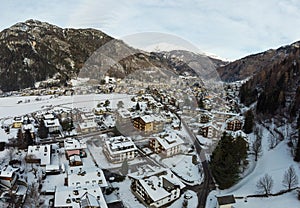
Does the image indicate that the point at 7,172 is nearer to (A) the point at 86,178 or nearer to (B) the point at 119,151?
(A) the point at 86,178

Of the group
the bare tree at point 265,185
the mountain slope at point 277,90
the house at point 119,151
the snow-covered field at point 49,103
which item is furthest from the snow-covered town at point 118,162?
the mountain slope at point 277,90

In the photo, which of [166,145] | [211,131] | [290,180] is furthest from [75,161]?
[290,180]

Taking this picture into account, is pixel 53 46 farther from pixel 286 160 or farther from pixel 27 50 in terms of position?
pixel 286 160

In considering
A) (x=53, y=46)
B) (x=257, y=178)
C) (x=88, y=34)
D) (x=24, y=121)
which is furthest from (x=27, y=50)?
(x=257, y=178)

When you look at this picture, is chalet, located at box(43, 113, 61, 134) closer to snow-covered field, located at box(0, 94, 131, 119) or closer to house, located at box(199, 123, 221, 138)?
snow-covered field, located at box(0, 94, 131, 119)

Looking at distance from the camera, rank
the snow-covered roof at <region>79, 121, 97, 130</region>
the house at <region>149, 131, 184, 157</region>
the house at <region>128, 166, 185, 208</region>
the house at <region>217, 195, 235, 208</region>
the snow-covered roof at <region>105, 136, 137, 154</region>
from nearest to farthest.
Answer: the house at <region>217, 195, 235, 208</region> < the house at <region>128, 166, 185, 208</region> < the snow-covered roof at <region>105, 136, 137, 154</region> < the house at <region>149, 131, 184, 157</region> < the snow-covered roof at <region>79, 121, 97, 130</region>

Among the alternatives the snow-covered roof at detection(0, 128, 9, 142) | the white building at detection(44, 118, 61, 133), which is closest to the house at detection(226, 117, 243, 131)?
the white building at detection(44, 118, 61, 133)

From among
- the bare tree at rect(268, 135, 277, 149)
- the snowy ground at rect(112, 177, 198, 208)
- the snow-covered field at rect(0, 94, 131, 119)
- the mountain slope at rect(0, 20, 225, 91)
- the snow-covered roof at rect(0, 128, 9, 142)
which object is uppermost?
the mountain slope at rect(0, 20, 225, 91)

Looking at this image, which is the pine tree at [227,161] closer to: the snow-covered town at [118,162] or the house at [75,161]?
the snow-covered town at [118,162]
